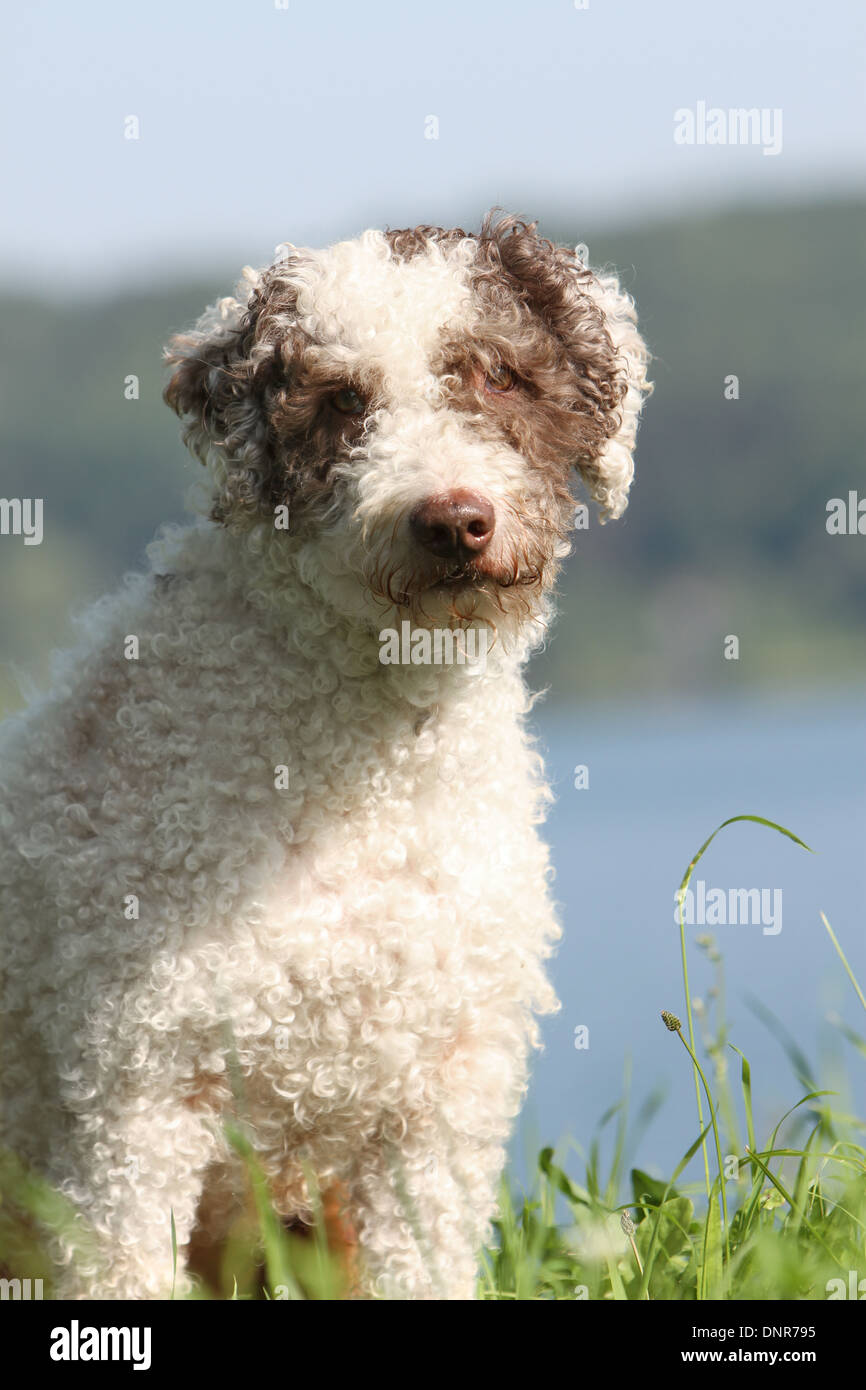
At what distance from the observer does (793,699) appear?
199ft

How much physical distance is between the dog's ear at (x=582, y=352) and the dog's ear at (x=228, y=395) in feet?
2.30

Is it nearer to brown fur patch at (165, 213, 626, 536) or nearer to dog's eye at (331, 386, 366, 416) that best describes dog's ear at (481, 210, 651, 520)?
brown fur patch at (165, 213, 626, 536)

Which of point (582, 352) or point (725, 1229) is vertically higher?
point (582, 352)

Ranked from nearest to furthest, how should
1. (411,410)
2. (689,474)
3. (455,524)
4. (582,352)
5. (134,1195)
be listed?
1. (455,524)
2. (411,410)
3. (134,1195)
4. (582,352)
5. (689,474)

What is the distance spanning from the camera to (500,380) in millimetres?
3686

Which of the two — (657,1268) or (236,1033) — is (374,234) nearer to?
(236,1033)

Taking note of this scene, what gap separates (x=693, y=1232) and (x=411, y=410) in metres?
2.60

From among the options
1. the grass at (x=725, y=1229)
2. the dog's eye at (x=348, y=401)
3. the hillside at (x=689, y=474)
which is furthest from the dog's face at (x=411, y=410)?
the hillside at (x=689, y=474)

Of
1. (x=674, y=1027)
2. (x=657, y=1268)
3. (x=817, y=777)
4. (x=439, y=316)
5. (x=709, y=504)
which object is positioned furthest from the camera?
(x=709, y=504)

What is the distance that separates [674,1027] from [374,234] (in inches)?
84.2

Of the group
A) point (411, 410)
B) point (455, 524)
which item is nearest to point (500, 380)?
point (411, 410)

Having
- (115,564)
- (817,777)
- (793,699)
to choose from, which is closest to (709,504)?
(793,699)

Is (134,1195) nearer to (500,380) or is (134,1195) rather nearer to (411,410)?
(411,410)
